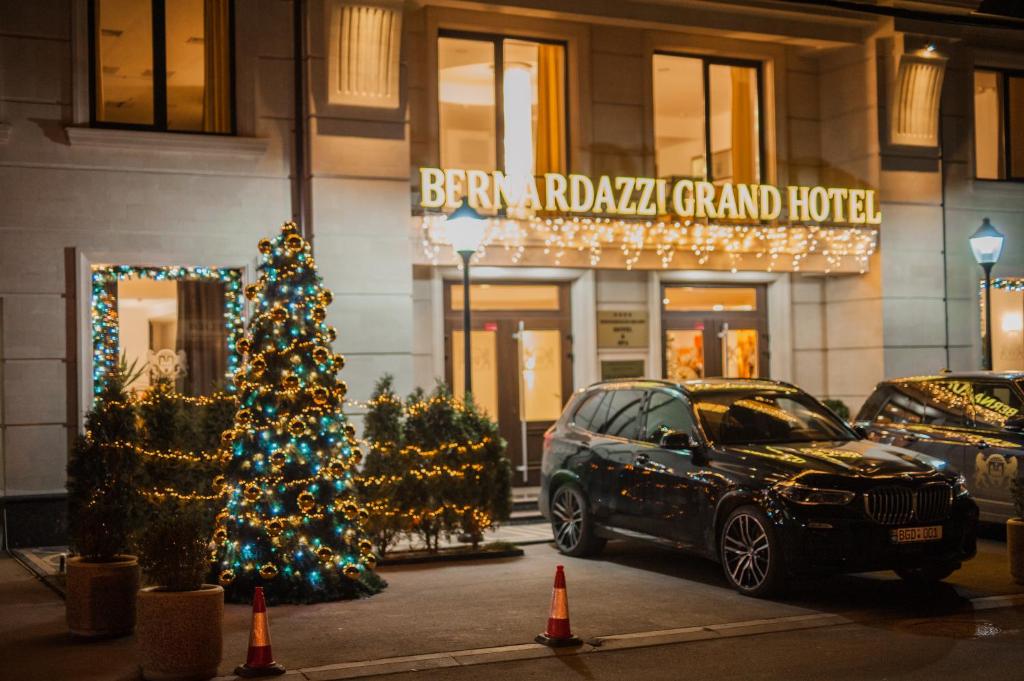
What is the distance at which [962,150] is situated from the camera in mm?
20688

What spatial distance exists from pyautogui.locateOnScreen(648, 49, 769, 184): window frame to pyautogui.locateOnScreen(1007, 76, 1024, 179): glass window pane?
4.49 metres

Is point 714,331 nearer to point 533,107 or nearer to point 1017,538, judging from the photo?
point 533,107

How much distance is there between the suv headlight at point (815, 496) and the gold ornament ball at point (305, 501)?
13.0ft

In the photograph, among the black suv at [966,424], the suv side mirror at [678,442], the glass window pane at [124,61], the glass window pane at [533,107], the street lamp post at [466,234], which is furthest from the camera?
the glass window pane at [533,107]

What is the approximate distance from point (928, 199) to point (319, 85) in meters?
9.79

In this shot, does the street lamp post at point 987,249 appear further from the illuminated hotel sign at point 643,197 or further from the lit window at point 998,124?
the lit window at point 998,124

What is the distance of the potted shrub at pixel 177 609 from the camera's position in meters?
8.27

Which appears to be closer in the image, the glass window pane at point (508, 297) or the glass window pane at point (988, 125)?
the glass window pane at point (508, 297)

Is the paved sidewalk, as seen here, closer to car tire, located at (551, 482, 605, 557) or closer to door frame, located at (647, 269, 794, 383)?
car tire, located at (551, 482, 605, 557)

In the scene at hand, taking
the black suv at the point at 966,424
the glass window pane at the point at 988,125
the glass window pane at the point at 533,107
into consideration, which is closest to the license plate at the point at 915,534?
the black suv at the point at 966,424

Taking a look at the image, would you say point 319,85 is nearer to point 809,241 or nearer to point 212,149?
point 212,149

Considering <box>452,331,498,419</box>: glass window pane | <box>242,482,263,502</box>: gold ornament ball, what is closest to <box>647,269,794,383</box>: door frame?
<box>452,331,498,419</box>: glass window pane

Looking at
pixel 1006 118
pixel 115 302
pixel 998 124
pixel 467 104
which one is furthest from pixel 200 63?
pixel 1006 118

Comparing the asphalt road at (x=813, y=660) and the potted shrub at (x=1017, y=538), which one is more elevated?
the potted shrub at (x=1017, y=538)
